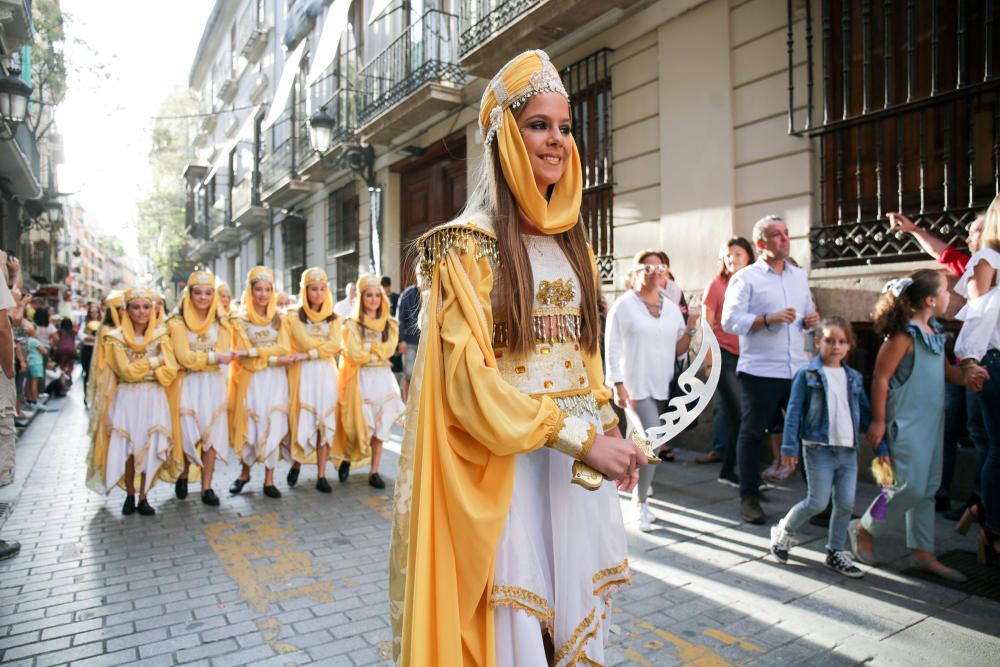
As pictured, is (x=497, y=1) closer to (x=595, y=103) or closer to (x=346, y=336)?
(x=595, y=103)

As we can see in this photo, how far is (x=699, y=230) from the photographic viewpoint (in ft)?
24.4

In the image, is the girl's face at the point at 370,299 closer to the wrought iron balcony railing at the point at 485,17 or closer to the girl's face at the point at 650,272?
the girl's face at the point at 650,272

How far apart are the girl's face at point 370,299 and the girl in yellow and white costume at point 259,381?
0.79m

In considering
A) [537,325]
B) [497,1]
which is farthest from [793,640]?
[497,1]

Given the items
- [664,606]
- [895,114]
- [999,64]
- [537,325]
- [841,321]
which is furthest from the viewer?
[895,114]

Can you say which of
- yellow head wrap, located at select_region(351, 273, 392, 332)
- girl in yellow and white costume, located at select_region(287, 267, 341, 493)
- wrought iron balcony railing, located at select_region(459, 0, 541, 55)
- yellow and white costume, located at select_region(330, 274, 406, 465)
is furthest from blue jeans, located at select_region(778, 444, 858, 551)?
wrought iron balcony railing, located at select_region(459, 0, 541, 55)

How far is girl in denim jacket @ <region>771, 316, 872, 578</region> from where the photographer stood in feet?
12.7

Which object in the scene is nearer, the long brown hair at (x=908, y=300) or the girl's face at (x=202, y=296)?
the long brown hair at (x=908, y=300)

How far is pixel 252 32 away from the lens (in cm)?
2303

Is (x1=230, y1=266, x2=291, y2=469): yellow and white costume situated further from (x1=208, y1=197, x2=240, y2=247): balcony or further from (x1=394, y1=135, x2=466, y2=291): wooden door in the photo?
(x1=208, y1=197, x2=240, y2=247): balcony

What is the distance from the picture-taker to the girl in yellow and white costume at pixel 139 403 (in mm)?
5582

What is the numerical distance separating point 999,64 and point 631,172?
387cm

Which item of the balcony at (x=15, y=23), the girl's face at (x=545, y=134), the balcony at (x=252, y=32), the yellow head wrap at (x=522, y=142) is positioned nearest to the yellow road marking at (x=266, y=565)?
the yellow head wrap at (x=522, y=142)

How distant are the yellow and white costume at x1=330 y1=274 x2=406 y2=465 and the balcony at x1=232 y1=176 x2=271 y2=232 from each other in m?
17.4
